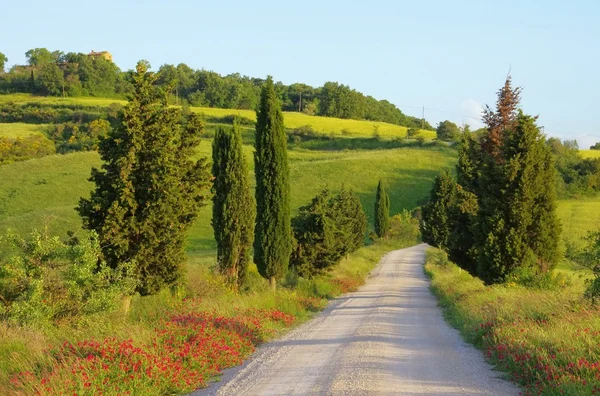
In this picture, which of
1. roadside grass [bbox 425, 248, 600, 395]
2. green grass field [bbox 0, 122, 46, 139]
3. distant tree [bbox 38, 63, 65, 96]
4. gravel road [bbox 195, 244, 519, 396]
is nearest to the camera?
roadside grass [bbox 425, 248, 600, 395]

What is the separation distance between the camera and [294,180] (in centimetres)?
8181

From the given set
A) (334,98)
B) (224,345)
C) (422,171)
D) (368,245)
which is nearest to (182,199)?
(224,345)

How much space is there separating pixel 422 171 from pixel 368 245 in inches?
968

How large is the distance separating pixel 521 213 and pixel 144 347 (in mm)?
14232

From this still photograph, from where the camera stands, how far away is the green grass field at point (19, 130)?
89.6 meters

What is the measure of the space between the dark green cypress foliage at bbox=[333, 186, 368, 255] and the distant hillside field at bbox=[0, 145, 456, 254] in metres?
11.5

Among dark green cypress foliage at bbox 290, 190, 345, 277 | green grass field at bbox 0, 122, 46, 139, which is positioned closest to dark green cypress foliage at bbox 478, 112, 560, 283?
dark green cypress foliage at bbox 290, 190, 345, 277

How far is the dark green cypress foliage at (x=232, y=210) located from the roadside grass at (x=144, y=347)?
17.3 ft

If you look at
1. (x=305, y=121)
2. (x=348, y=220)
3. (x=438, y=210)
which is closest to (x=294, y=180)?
(x=438, y=210)

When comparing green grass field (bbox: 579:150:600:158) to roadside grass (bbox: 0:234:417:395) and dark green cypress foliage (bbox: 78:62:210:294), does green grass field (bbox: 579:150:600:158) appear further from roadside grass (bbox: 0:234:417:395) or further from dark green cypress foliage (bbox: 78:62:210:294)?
dark green cypress foliage (bbox: 78:62:210:294)

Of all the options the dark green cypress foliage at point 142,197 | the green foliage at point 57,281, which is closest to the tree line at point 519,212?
the dark green cypress foliage at point 142,197

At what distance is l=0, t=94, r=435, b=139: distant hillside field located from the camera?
4281 inches

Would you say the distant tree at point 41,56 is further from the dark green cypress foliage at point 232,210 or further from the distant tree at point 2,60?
the dark green cypress foliage at point 232,210

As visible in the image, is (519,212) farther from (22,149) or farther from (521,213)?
(22,149)
